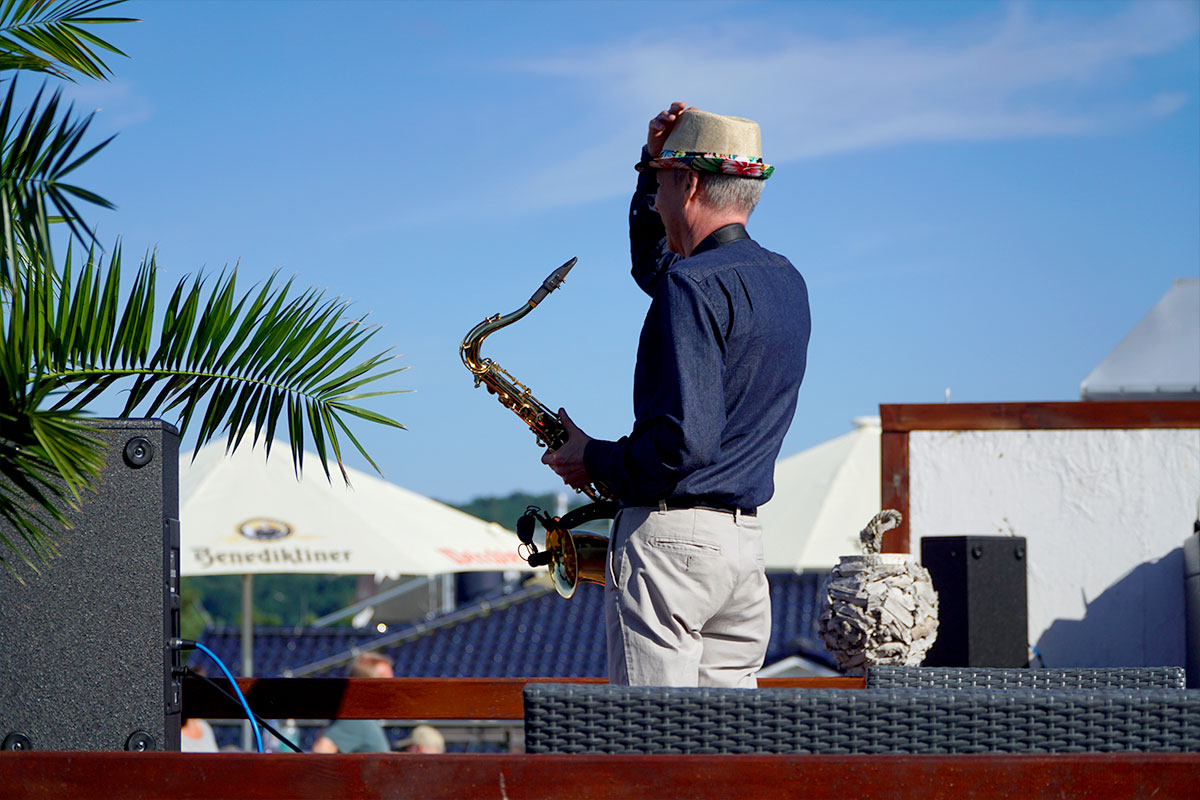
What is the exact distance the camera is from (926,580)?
5.48m

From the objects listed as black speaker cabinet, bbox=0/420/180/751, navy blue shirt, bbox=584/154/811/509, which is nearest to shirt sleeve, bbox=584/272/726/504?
navy blue shirt, bbox=584/154/811/509

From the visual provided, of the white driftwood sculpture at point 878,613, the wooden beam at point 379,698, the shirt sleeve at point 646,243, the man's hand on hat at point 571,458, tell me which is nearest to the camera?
the man's hand on hat at point 571,458

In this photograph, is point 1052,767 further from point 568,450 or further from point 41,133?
point 41,133

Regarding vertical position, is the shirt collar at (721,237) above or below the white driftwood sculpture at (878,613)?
above

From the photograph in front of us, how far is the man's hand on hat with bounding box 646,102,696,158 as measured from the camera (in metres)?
3.15

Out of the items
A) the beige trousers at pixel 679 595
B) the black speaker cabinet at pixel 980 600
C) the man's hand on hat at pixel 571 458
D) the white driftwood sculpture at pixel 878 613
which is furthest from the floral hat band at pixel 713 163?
the black speaker cabinet at pixel 980 600

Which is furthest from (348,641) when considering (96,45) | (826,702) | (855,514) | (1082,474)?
(826,702)

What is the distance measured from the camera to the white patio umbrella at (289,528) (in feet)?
35.4

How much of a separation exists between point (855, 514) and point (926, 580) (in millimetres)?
6749

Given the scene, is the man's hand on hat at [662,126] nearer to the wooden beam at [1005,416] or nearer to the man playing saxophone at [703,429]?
the man playing saxophone at [703,429]

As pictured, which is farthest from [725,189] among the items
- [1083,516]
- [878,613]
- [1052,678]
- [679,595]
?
[1083,516]

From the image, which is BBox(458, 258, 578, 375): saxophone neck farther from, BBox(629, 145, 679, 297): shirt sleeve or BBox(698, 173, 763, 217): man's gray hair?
BBox(698, 173, 763, 217): man's gray hair

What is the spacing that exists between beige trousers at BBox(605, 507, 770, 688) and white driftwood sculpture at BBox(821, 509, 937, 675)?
8.09ft

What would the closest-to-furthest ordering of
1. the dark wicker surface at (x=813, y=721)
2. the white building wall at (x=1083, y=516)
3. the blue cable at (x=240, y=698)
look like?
the dark wicker surface at (x=813, y=721) → the blue cable at (x=240, y=698) → the white building wall at (x=1083, y=516)
